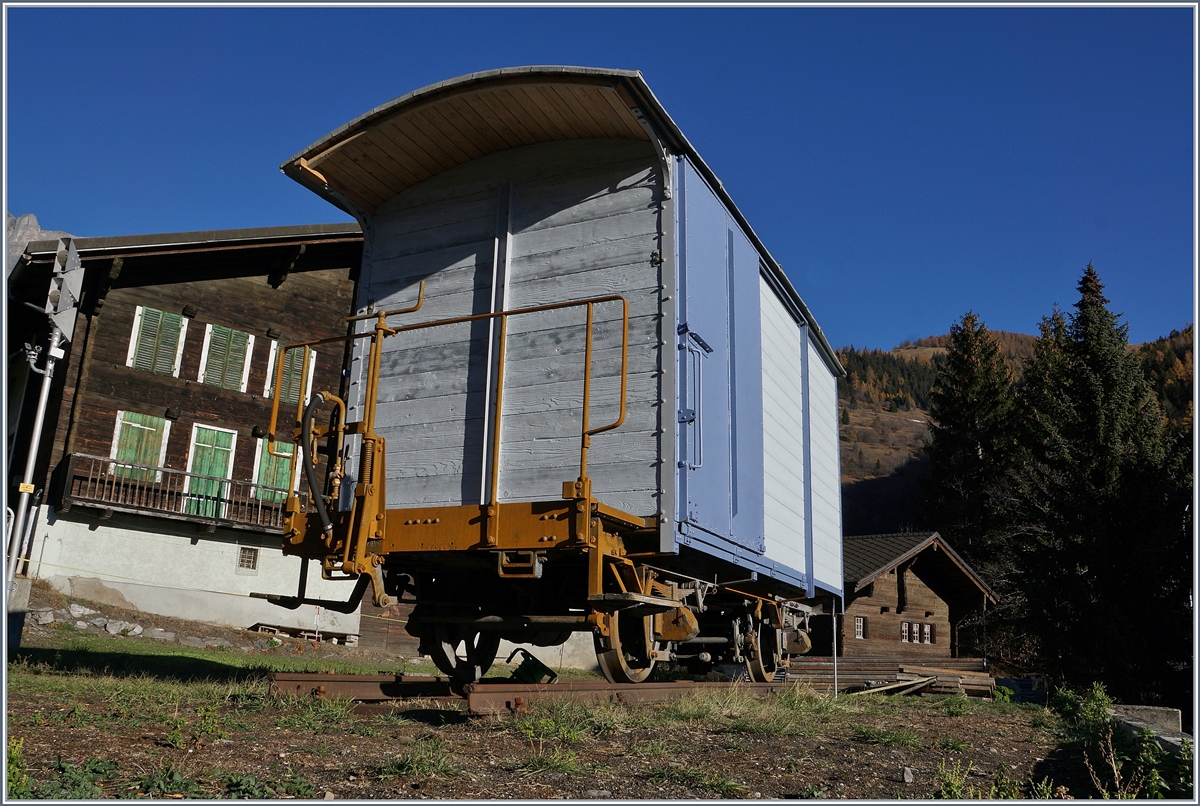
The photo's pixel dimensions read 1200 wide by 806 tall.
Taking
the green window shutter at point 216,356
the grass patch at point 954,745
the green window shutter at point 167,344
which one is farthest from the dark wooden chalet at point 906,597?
the green window shutter at point 167,344

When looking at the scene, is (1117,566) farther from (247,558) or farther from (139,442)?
(139,442)

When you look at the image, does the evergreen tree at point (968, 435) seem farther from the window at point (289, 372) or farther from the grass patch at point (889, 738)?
the grass patch at point (889, 738)

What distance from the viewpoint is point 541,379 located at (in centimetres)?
664

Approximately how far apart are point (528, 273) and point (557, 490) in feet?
5.83

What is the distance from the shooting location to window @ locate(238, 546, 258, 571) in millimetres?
21156

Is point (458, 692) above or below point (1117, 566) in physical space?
below

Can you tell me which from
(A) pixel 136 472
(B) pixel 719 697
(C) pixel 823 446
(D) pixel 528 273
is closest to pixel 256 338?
(A) pixel 136 472

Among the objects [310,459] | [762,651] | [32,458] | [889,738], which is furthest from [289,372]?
[889,738]

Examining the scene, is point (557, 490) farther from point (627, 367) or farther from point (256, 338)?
point (256, 338)

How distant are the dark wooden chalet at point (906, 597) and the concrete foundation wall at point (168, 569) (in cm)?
1194

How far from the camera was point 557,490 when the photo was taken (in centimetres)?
636

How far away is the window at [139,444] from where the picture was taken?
2028 centimetres

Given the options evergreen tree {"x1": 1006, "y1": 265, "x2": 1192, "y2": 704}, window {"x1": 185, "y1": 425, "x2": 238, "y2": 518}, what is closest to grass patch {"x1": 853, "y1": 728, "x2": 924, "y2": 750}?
evergreen tree {"x1": 1006, "y1": 265, "x2": 1192, "y2": 704}

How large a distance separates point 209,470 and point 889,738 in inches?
769
